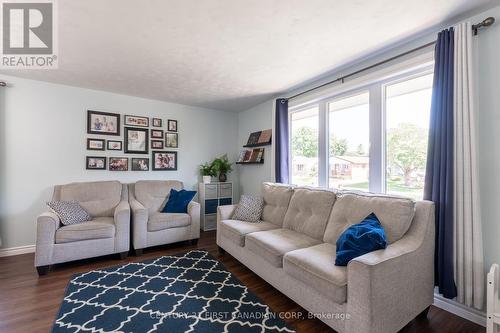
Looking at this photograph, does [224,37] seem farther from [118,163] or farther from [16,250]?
[16,250]

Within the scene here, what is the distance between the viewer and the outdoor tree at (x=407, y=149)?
7.25 feet

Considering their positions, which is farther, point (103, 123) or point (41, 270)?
point (103, 123)

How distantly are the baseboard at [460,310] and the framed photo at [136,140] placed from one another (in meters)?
4.21

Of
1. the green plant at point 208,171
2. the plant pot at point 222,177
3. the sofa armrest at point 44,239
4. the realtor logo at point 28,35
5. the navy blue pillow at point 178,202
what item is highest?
the realtor logo at point 28,35

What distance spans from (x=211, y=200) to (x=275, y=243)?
238cm

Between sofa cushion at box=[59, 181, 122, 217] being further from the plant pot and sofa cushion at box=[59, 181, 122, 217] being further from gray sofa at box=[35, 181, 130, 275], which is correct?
the plant pot

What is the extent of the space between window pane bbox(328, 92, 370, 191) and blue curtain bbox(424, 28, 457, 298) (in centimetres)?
73

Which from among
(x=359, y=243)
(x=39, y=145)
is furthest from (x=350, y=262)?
(x=39, y=145)

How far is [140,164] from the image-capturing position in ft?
13.0

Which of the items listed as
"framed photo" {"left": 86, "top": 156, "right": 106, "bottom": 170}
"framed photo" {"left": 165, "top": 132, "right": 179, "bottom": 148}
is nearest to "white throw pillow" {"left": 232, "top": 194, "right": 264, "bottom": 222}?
"framed photo" {"left": 165, "top": 132, "right": 179, "bottom": 148}

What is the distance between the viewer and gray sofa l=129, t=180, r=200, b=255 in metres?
3.08

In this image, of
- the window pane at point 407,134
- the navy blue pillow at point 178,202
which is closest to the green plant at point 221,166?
the navy blue pillow at point 178,202

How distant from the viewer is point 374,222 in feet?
6.04

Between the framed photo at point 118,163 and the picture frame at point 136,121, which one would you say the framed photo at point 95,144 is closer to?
the framed photo at point 118,163
